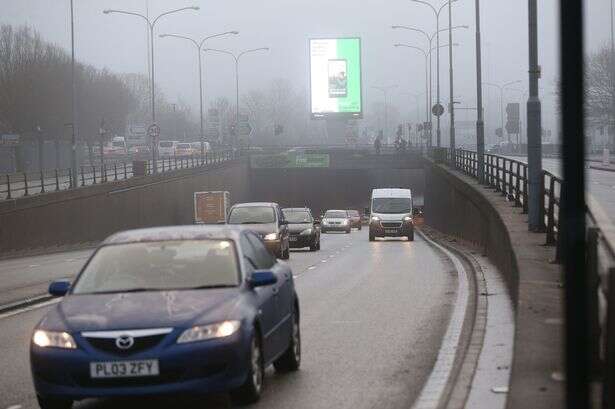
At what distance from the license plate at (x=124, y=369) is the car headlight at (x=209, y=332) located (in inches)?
10.1

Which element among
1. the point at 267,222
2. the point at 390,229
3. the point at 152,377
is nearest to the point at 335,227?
the point at 390,229

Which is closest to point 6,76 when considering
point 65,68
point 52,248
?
point 65,68

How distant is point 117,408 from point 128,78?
180391 mm

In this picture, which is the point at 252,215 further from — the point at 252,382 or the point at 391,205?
the point at 252,382

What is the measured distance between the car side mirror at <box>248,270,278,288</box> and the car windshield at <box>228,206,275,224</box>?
2427cm

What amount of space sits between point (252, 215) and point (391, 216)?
21.0 meters

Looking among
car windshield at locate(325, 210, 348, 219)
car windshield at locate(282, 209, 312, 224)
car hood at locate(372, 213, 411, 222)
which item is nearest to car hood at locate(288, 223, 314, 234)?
car windshield at locate(282, 209, 312, 224)

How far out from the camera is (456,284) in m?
22.3

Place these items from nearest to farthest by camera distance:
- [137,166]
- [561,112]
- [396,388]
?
[561,112]
[396,388]
[137,166]

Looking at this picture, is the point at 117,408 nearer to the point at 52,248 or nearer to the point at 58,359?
the point at 58,359

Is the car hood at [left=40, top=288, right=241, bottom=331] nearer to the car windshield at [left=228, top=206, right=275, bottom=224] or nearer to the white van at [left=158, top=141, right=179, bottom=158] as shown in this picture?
the car windshield at [left=228, top=206, right=275, bottom=224]

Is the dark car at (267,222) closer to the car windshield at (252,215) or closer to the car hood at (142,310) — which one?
the car windshield at (252,215)

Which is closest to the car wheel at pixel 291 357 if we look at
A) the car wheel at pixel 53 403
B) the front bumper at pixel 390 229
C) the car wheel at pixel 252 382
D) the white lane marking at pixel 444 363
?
the white lane marking at pixel 444 363

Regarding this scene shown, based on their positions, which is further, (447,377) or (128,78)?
(128,78)
